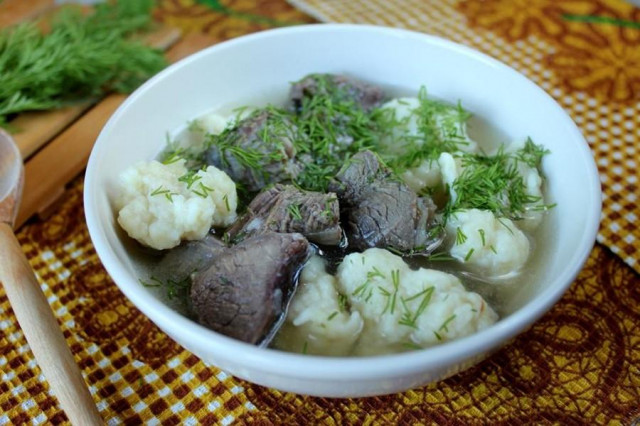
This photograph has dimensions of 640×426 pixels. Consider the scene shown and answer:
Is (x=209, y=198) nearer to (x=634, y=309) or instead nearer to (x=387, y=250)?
(x=387, y=250)

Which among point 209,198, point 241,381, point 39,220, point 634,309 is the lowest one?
point 634,309

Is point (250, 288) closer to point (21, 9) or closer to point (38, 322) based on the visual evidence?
point (38, 322)

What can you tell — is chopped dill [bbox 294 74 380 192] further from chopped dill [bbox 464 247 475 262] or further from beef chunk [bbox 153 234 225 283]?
chopped dill [bbox 464 247 475 262]

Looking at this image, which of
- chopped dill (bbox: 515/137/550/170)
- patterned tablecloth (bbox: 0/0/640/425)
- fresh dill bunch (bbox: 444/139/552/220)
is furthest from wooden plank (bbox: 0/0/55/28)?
chopped dill (bbox: 515/137/550/170)

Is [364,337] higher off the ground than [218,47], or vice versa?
[218,47]

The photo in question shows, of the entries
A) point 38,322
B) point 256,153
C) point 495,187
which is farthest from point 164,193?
point 495,187

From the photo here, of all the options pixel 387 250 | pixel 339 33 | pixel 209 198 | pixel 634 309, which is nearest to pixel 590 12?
pixel 339 33
